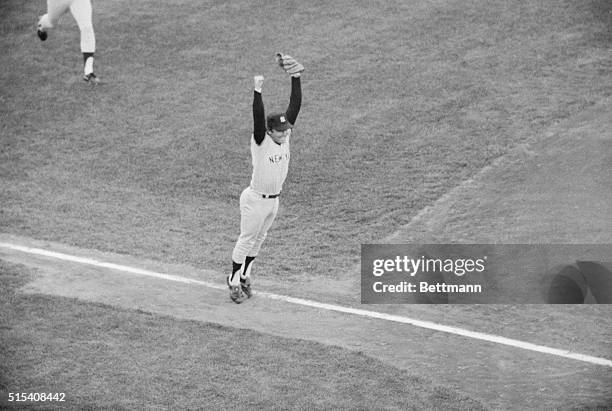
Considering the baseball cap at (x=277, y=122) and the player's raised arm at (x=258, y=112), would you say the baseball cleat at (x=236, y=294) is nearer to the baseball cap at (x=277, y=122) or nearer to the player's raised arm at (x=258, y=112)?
the player's raised arm at (x=258, y=112)

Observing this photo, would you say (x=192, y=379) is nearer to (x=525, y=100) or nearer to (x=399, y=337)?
(x=399, y=337)

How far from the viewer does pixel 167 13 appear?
63.0ft

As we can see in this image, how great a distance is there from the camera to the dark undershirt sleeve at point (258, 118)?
9.78 metres

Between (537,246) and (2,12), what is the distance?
13177 mm

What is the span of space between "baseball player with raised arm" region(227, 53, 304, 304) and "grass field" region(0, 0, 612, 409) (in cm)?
82

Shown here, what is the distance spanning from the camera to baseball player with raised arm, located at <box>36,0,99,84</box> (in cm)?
1638

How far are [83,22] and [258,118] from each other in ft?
25.5

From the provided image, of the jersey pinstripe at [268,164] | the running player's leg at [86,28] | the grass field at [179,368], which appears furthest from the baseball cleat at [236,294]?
the running player's leg at [86,28]

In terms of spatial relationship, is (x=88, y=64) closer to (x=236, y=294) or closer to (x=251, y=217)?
(x=251, y=217)

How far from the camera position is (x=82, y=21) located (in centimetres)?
1641

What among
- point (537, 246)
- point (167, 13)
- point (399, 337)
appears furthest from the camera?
point (167, 13)

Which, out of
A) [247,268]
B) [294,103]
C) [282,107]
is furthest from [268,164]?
[282,107]

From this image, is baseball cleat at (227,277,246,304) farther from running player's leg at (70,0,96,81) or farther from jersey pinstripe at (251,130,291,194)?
running player's leg at (70,0,96,81)

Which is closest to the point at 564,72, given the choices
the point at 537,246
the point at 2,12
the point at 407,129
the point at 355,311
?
the point at 407,129
